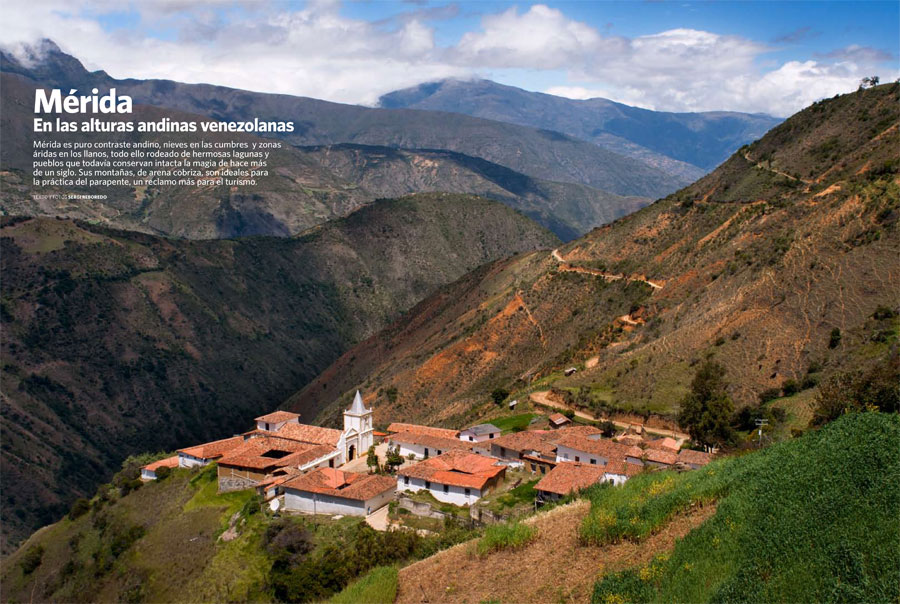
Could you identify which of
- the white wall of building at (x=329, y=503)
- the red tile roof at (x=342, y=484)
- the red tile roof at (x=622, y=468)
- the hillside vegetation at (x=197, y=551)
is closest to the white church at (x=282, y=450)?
the hillside vegetation at (x=197, y=551)

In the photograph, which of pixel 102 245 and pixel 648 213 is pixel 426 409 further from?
pixel 102 245

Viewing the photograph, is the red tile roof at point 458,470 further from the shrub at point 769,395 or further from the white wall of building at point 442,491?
the shrub at point 769,395

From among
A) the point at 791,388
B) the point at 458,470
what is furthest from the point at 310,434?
the point at 791,388

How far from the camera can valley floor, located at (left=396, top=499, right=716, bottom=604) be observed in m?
11.2

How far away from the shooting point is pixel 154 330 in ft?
308

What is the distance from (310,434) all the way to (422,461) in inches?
336

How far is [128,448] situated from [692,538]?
76764 mm

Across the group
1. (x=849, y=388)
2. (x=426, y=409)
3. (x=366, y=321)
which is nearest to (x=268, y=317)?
(x=366, y=321)

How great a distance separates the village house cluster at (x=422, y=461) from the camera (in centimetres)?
2728

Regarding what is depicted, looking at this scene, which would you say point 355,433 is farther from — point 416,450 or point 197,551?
point 197,551

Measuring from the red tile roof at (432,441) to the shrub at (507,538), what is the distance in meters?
20.2

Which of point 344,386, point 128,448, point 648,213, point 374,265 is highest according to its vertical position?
point 648,213

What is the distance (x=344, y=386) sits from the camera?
75.7 meters

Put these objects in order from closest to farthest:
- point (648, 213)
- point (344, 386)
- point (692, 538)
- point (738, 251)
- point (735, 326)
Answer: point (692, 538), point (735, 326), point (738, 251), point (648, 213), point (344, 386)
